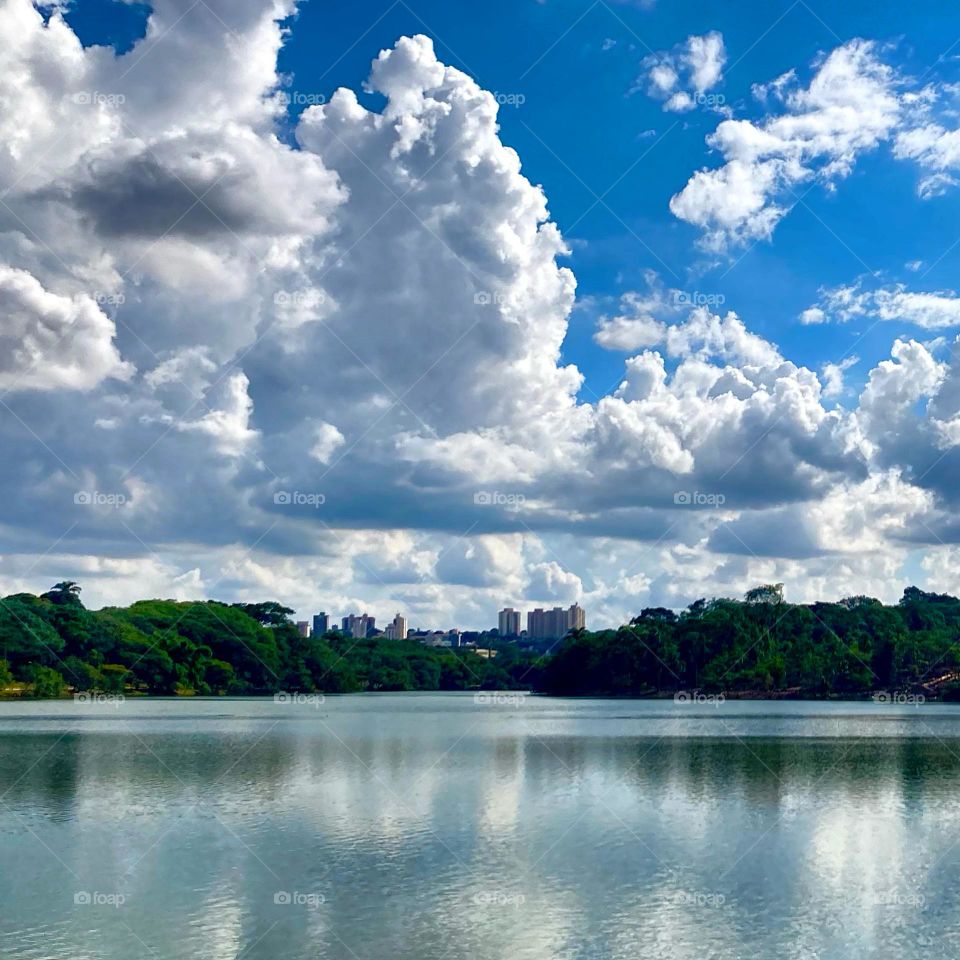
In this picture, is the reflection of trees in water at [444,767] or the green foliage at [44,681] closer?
the reflection of trees in water at [444,767]


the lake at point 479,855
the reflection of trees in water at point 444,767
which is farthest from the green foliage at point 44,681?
the lake at point 479,855

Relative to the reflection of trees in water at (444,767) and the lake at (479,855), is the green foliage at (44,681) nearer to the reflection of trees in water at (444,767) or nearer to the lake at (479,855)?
the reflection of trees in water at (444,767)

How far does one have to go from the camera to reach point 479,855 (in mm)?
34000

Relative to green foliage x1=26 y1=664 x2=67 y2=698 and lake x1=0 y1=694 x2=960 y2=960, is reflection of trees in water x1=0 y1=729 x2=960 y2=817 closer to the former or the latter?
lake x1=0 y1=694 x2=960 y2=960

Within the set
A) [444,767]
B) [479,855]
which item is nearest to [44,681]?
[444,767]

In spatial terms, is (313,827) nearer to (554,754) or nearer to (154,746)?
(554,754)

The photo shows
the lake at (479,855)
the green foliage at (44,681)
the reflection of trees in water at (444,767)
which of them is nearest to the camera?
the lake at (479,855)

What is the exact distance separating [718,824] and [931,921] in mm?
13611

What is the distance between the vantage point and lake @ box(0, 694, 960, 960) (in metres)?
25.1

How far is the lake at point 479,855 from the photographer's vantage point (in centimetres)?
2512

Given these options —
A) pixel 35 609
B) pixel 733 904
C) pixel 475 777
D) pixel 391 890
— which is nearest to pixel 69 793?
pixel 475 777

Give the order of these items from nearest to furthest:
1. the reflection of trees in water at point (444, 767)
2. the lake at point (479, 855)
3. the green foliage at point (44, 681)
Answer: the lake at point (479, 855) → the reflection of trees in water at point (444, 767) → the green foliage at point (44, 681)

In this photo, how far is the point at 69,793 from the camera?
48.5m

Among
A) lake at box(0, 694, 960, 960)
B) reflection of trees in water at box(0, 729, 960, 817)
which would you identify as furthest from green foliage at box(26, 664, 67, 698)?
lake at box(0, 694, 960, 960)
